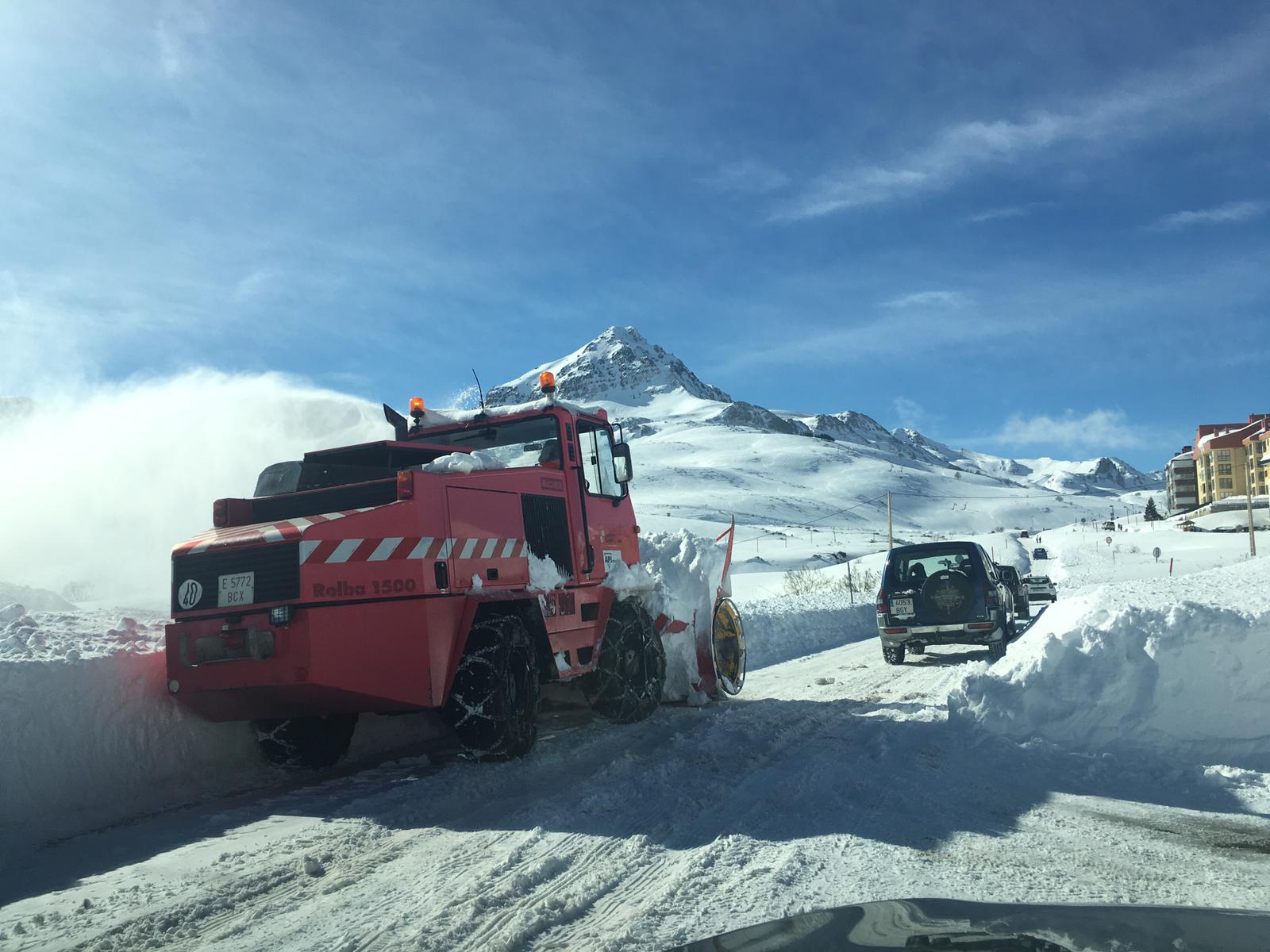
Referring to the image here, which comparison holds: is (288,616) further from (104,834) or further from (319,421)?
(319,421)

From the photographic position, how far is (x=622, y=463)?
31.5ft

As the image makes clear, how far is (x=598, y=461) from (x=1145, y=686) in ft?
16.9

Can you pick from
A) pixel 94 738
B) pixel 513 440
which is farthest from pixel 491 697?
pixel 513 440

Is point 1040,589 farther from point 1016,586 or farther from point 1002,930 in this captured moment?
point 1002,930

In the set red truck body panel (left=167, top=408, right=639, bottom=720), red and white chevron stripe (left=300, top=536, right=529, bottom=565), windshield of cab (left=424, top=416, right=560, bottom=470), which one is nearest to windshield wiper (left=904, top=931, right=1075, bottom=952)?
red truck body panel (left=167, top=408, right=639, bottom=720)

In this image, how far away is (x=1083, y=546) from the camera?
78875 mm

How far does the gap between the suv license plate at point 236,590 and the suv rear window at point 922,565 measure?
10.5 m

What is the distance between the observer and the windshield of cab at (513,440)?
857cm

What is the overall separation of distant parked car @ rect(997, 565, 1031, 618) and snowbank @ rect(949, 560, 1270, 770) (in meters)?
9.07

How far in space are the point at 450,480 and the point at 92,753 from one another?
2.99 m

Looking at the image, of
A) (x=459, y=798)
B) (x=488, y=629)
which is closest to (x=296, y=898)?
(x=459, y=798)

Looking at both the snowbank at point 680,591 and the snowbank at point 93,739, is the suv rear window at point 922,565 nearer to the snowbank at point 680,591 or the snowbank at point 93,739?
the snowbank at point 680,591

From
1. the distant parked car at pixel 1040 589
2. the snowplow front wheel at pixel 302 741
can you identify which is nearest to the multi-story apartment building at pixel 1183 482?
the distant parked car at pixel 1040 589

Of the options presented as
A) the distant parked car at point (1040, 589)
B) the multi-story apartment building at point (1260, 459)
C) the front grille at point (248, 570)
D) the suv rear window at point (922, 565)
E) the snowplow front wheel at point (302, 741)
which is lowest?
the distant parked car at point (1040, 589)
